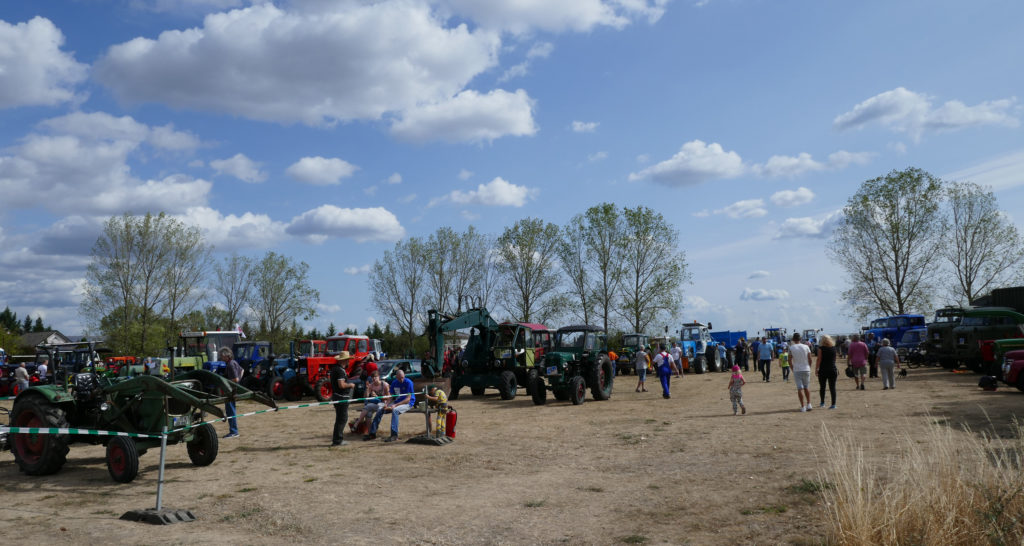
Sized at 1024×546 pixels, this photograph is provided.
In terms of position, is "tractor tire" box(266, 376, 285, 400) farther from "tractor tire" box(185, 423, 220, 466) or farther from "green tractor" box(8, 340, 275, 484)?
"tractor tire" box(185, 423, 220, 466)

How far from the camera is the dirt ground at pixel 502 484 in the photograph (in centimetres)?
571

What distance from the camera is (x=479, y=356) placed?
1930cm

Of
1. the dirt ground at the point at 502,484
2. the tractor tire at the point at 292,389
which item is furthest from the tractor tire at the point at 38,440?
the tractor tire at the point at 292,389

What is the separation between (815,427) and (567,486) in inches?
210

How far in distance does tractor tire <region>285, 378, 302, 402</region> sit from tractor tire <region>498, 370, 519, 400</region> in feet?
22.3

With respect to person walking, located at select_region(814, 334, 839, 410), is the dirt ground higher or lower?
lower

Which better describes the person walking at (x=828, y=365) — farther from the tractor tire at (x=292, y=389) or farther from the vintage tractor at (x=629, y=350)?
the tractor tire at (x=292, y=389)

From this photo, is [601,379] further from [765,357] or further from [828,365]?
[765,357]

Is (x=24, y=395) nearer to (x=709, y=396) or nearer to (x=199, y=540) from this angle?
(x=199, y=540)

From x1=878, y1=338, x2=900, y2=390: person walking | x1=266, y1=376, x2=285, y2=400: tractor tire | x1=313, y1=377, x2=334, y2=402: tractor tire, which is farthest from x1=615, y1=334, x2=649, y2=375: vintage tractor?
x1=266, y1=376, x2=285, y2=400: tractor tire

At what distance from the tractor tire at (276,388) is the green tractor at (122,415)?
11022 mm

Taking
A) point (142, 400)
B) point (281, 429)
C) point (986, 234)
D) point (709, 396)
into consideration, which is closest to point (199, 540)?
point (142, 400)

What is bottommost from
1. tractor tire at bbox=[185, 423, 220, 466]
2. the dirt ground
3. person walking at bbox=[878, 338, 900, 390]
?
the dirt ground

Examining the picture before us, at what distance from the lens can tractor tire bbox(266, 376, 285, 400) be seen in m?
20.1
